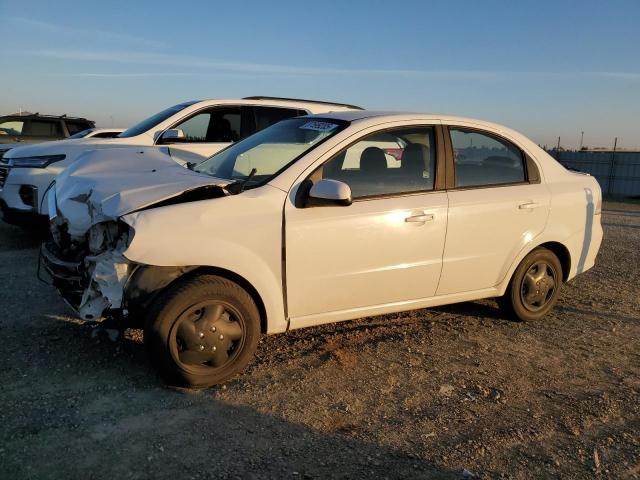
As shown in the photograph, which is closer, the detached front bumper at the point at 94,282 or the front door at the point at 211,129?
the detached front bumper at the point at 94,282

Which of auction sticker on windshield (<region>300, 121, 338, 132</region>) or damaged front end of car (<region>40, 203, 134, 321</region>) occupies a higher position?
auction sticker on windshield (<region>300, 121, 338, 132</region>)

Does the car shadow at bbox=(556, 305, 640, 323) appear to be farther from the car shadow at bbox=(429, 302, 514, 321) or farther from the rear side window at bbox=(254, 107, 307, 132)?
the rear side window at bbox=(254, 107, 307, 132)

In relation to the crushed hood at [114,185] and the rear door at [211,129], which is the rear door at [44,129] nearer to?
the rear door at [211,129]

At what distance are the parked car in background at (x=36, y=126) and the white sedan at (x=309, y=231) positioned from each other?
32.1 ft

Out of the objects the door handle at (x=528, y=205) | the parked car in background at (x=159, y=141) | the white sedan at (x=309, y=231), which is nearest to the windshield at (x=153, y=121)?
the parked car in background at (x=159, y=141)

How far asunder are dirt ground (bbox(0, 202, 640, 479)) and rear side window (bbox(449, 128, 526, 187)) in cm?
133

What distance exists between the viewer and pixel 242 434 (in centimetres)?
304

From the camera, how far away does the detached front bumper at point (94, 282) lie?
3301 mm

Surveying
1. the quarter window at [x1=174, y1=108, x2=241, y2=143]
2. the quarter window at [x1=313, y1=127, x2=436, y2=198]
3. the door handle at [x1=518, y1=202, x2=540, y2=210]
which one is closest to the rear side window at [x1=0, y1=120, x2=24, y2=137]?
the quarter window at [x1=174, y1=108, x2=241, y2=143]

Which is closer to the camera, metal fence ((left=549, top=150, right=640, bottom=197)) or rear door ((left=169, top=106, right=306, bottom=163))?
rear door ((left=169, top=106, right=306, bottom=163))

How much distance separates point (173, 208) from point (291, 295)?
982mm

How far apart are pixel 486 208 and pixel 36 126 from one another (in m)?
12.4

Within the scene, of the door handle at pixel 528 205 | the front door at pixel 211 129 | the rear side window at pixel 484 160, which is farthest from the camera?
the front door at pixel 211 129

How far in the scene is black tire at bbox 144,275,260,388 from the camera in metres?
3.33
